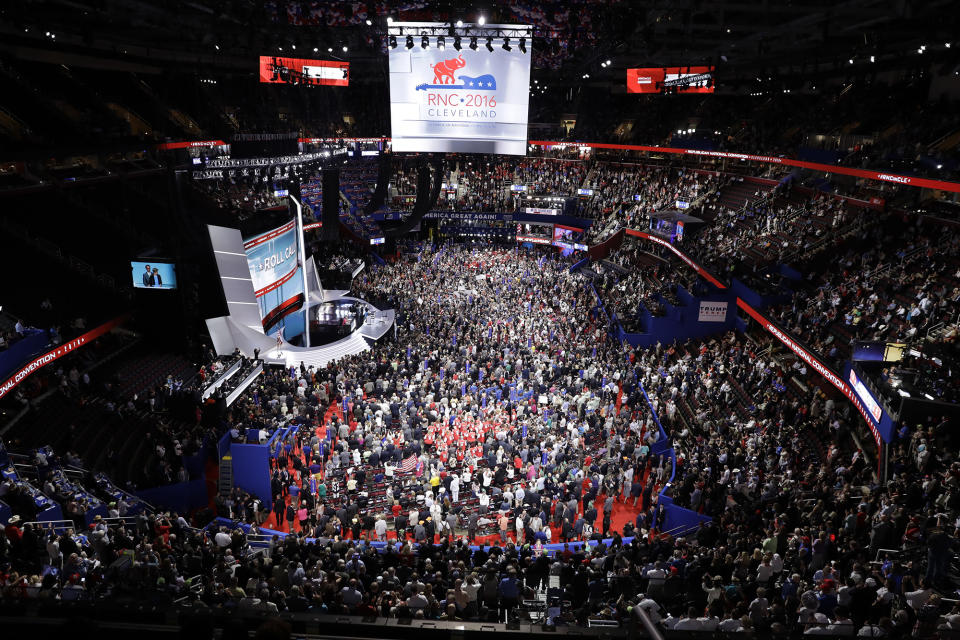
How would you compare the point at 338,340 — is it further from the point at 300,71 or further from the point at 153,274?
the point at 300,71

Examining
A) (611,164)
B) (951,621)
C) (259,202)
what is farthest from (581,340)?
(611,164)

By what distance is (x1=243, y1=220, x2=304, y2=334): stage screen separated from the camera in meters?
22.6

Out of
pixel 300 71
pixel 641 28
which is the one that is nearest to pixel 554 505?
pixel 641 28

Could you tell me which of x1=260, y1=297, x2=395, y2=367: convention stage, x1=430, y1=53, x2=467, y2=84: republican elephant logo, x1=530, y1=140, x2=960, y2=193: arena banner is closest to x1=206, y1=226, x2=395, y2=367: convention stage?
x1=260, y1=297, x2=395, y2=367: convention stage

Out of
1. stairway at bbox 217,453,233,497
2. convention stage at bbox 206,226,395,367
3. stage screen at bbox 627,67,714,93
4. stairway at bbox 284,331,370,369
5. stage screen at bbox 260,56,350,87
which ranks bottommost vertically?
stairway at bbox 217,453,233,497

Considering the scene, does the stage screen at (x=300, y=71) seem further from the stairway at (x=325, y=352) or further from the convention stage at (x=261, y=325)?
the stairway at (x=325, y=352)

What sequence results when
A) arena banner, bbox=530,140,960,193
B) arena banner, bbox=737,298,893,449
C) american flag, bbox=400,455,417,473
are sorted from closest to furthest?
arena banner, bbox=737,298,893,449 → american flag, bbox=400,455,417,473 → arena banner, bbox=530,140,960,193

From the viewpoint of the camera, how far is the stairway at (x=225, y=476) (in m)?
14.9

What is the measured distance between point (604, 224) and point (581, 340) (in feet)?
62.7

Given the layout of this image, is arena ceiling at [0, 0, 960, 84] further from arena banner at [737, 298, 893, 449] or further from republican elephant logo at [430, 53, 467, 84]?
→ arena banner at [737, 298, 893, 449]

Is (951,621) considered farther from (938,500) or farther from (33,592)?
(33,592)

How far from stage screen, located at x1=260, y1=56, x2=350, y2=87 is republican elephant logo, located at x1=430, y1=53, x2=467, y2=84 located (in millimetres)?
10342

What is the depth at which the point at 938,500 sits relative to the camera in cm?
983

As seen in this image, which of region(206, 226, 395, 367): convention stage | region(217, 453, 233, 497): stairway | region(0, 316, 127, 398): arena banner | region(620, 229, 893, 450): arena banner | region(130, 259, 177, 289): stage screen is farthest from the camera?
region(206, 226, 395, 367): convention stage
